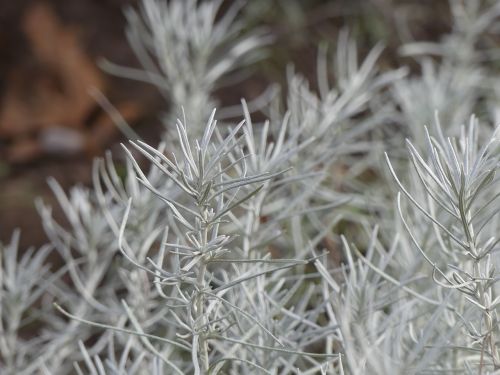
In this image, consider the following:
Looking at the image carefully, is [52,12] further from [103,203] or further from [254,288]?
[254,288]

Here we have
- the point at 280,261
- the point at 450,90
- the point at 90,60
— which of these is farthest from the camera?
the point at 90,60

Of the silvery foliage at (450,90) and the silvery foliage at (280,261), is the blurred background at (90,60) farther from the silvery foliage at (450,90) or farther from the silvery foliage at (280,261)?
the silvery foliage at (280,261)

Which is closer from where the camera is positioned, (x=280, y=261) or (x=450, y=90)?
(x=280, y=261)

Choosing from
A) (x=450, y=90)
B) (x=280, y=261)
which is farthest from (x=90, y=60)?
(x=280, y=261)

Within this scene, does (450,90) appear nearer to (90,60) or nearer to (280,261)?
(280,261)

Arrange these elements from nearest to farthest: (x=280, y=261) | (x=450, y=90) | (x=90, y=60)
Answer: (x=280, y=261)
(x=450, y=90)
(x=90, y=60)

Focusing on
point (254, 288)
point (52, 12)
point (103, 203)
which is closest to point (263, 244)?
point (254, 288)

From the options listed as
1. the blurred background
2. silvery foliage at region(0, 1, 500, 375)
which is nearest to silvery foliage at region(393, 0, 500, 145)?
silvery foliage at region(0, 1, 500, 375)

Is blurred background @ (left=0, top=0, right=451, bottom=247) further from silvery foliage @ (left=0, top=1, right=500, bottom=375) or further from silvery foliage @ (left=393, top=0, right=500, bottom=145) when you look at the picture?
silvery foliage @ (left=0, top=1, right=500, bottom=375)

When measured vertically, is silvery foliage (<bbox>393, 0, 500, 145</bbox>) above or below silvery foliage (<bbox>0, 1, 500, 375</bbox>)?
below
